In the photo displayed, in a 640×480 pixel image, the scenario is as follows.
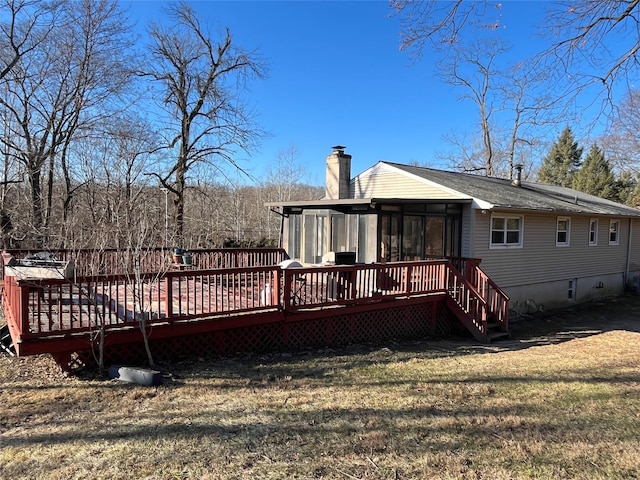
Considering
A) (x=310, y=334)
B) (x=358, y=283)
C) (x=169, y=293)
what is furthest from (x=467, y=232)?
(x=169, y=293)

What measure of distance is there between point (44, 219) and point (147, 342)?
12222 mm

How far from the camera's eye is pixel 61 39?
1677cm

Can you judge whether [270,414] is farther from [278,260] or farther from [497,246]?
[497,246]

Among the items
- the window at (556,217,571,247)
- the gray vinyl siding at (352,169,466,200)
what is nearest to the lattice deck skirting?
the gray vinyl siding at (352,169,466,200)

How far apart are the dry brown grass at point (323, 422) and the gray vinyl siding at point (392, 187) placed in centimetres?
643

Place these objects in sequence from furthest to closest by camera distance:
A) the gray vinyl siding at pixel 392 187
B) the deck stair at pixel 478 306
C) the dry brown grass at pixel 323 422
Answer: the gray vinyl siding at pixel 392 187, the deck stair at pixel 478 306, the dry brown grass at pixel 323 422

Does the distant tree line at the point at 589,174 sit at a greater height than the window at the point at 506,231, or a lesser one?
greater

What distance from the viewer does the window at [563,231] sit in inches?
566

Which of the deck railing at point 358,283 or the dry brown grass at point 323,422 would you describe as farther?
the deck railing at point 358,283

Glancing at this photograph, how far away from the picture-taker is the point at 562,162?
144 ft

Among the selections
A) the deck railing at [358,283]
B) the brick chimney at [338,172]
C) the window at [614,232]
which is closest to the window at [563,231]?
the window at [614,232]

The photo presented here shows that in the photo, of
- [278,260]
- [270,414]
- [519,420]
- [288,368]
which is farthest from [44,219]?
[519,420]

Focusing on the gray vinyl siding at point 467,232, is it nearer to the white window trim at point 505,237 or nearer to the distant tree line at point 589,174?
the white window trim at point 505,237

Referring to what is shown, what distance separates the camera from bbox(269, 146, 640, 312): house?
1096 cm
